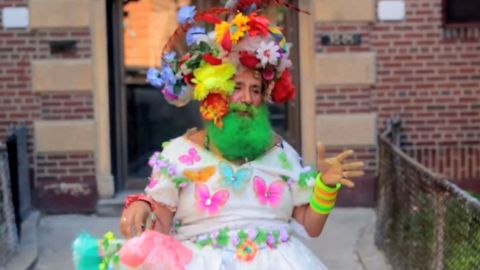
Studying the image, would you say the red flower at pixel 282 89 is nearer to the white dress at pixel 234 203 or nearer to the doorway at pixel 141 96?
the white dress at pixel 234 203

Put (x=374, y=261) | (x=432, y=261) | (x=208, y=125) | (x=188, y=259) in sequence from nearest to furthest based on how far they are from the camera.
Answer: (x=188, y=259)
(x=208, y=125)
(x=432, y=261)
(x=374, y=261)

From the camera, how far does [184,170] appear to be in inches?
146

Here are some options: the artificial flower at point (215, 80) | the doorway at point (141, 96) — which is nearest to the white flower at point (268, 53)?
the artificial flower at point (215, 80)

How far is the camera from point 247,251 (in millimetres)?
3594

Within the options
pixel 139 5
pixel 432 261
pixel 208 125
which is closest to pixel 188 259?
pixel 208 125

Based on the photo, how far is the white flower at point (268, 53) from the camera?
12.2ft

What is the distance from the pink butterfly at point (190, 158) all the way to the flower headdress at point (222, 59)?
6.3 inches

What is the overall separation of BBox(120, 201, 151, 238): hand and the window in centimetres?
618

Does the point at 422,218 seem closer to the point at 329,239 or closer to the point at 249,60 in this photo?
the point at 329,239

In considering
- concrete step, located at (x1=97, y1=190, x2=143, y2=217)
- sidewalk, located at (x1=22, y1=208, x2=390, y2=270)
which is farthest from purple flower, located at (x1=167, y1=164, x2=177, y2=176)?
concrete step, located at (x1=97, y1=190, x2=143, y2=217)

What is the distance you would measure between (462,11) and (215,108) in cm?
606

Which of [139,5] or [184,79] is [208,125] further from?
[139,5]

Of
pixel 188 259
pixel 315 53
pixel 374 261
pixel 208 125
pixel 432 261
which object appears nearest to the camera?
pixel 188 259

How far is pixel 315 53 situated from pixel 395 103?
94cm
